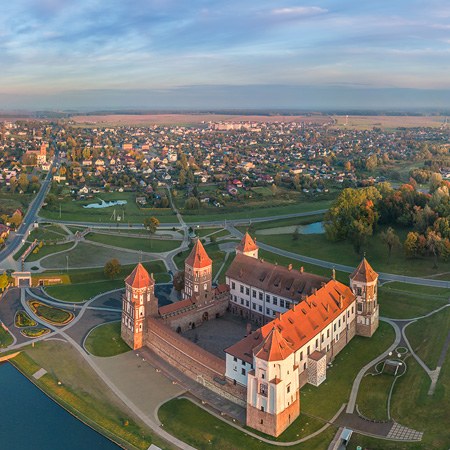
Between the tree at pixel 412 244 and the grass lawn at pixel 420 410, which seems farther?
the tree at pixel 412 244

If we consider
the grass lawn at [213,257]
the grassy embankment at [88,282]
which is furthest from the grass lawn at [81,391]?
the grass lawn at [213,257]

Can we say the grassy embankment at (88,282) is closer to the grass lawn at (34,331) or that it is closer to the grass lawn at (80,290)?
the grass lawn at (80,290)

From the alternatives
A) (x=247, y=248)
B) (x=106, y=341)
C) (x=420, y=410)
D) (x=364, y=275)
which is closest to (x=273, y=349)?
(x=420, y=410)

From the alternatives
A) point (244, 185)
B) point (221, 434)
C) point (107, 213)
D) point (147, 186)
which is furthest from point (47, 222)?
point (221, 434)

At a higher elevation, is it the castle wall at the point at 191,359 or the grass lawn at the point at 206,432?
the castle wall at the point at 191,359

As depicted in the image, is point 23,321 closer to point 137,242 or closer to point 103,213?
point 137,242

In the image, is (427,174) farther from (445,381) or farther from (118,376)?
(118,376)
